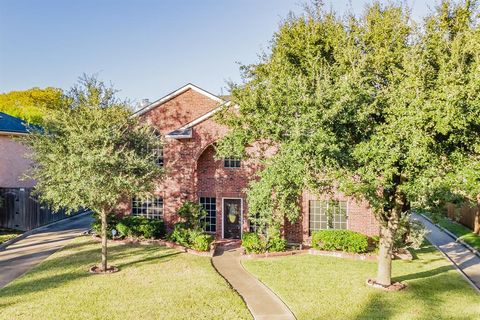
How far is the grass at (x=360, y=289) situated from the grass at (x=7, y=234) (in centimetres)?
1466

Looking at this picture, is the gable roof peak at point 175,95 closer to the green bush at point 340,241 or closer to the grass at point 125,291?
the grass at point 125,291

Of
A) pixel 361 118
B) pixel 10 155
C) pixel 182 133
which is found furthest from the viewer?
pixel 10 155

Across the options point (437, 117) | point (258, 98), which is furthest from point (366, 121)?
point (258, 98)

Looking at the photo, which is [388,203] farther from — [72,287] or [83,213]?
[83,213]

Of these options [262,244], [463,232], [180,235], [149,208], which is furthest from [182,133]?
[463,232]

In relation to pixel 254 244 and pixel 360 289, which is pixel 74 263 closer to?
pixel 254 244

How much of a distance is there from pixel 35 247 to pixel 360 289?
1701 centimetres

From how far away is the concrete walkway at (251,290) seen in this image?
11992mm

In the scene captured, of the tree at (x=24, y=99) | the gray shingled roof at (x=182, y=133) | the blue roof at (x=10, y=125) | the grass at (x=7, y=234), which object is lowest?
the grass at (x=7, y=234)

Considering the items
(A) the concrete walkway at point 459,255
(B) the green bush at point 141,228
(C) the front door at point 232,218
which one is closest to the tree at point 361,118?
(A) the concrete walkway at point 459,255

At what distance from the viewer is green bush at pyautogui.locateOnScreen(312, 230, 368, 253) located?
62.7 ft

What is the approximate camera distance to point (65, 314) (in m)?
11.7

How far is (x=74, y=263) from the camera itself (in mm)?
17344

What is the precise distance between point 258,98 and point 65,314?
30.6 feet
